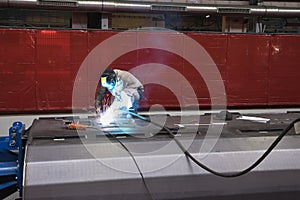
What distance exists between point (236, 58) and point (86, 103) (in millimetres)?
2416

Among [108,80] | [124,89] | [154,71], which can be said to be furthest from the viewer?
[154,71]

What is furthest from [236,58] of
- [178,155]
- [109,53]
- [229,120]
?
[178,155]

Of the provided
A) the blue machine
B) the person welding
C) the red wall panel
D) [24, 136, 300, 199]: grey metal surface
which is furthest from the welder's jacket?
the red wall panel

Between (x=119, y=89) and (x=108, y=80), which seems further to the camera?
(x=119, y=89)

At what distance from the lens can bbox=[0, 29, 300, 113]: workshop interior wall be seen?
14.5ft

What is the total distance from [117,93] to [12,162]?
1004 millimetres

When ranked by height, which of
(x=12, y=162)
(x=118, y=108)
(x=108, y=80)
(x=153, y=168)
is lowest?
(x=12, y=162)

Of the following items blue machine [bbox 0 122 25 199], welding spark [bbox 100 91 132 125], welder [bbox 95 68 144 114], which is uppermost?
welder [bbox 95 68 144 114]

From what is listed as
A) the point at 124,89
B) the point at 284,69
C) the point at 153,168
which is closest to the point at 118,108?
the point at 124,89

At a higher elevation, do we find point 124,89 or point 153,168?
point 124,89

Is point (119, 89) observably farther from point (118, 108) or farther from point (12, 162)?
point (12, 162)

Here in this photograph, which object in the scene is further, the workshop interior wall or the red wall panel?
the red wall panel

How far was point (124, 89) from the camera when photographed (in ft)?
9.10

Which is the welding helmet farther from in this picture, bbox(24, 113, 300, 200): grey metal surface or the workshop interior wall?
the workshop interior wall
